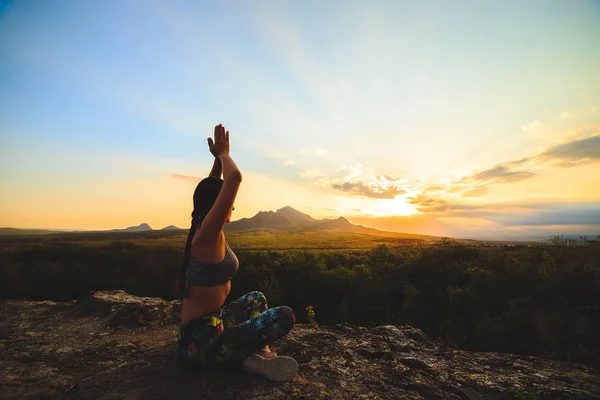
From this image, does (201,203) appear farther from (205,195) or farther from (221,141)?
(221,141)

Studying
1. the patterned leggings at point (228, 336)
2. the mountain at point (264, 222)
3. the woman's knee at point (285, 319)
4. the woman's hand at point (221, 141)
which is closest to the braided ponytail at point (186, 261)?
the patterned leggings at point (228, 336)

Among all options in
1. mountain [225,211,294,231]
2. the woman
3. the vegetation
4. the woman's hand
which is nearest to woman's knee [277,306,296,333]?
the woman

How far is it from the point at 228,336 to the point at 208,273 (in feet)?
2.26

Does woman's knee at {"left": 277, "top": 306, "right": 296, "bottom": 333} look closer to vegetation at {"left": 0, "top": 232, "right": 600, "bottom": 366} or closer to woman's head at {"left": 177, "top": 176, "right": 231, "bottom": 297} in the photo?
woman's head at {"left": 177, "top": 176, "right": 231, "bottom": 297}

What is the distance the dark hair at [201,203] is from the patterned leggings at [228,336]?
16.3 inches

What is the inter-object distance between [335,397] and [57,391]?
9.88 ft

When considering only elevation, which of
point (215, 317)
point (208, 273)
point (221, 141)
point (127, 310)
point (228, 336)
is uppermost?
point (221, 141)

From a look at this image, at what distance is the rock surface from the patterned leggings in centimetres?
31

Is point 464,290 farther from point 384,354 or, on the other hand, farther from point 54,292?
point 54,292

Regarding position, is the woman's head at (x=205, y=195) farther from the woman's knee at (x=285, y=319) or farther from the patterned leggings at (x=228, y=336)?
the woman's knee at (x=285, y=319)

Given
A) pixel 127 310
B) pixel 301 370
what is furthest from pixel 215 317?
pixel 127 310

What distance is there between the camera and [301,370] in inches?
145

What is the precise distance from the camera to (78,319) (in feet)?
20.5

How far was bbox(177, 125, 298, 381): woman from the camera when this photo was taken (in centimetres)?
295
